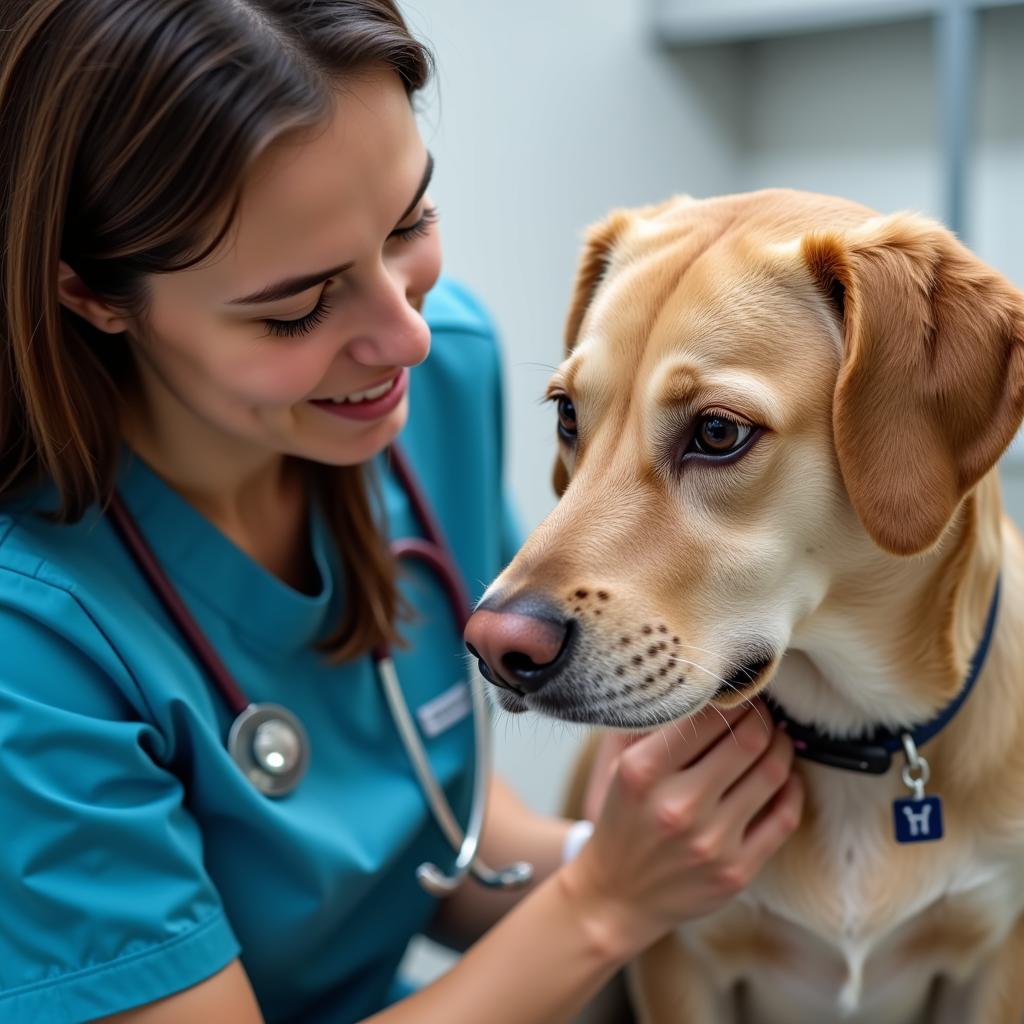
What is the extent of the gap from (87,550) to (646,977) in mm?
671

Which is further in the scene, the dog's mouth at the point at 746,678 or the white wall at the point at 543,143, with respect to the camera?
the white wall at the point at 543,143

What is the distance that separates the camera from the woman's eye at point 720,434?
3.05 ft

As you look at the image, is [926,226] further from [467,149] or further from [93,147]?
[467,149]

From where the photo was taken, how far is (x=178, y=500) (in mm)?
1105

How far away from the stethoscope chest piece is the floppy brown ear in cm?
33

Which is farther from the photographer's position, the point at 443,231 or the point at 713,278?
the point at 443,231

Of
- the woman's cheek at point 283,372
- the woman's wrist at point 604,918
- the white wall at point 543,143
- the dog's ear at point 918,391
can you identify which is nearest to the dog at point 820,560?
the dog's ear at point 918,391

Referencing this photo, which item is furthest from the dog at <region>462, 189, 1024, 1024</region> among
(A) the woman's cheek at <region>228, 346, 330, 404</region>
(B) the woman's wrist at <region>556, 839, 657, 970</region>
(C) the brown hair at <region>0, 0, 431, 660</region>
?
(C) the brown hair at <region>0, 0, 431, 660</region>

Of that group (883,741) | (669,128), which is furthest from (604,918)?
(669,128)

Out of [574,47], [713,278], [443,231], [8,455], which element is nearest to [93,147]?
[8,455]

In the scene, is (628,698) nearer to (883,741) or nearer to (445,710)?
(883,741)

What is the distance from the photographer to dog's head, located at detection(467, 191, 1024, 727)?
2.94 ft

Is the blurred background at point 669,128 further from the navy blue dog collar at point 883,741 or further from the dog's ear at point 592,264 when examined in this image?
the navy blue dog collar at point 883,741

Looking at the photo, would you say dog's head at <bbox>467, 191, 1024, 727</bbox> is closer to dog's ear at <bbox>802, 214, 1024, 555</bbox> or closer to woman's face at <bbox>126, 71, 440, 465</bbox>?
dog's ear at <bbox>802, 214, 1024, 555</bbox>
